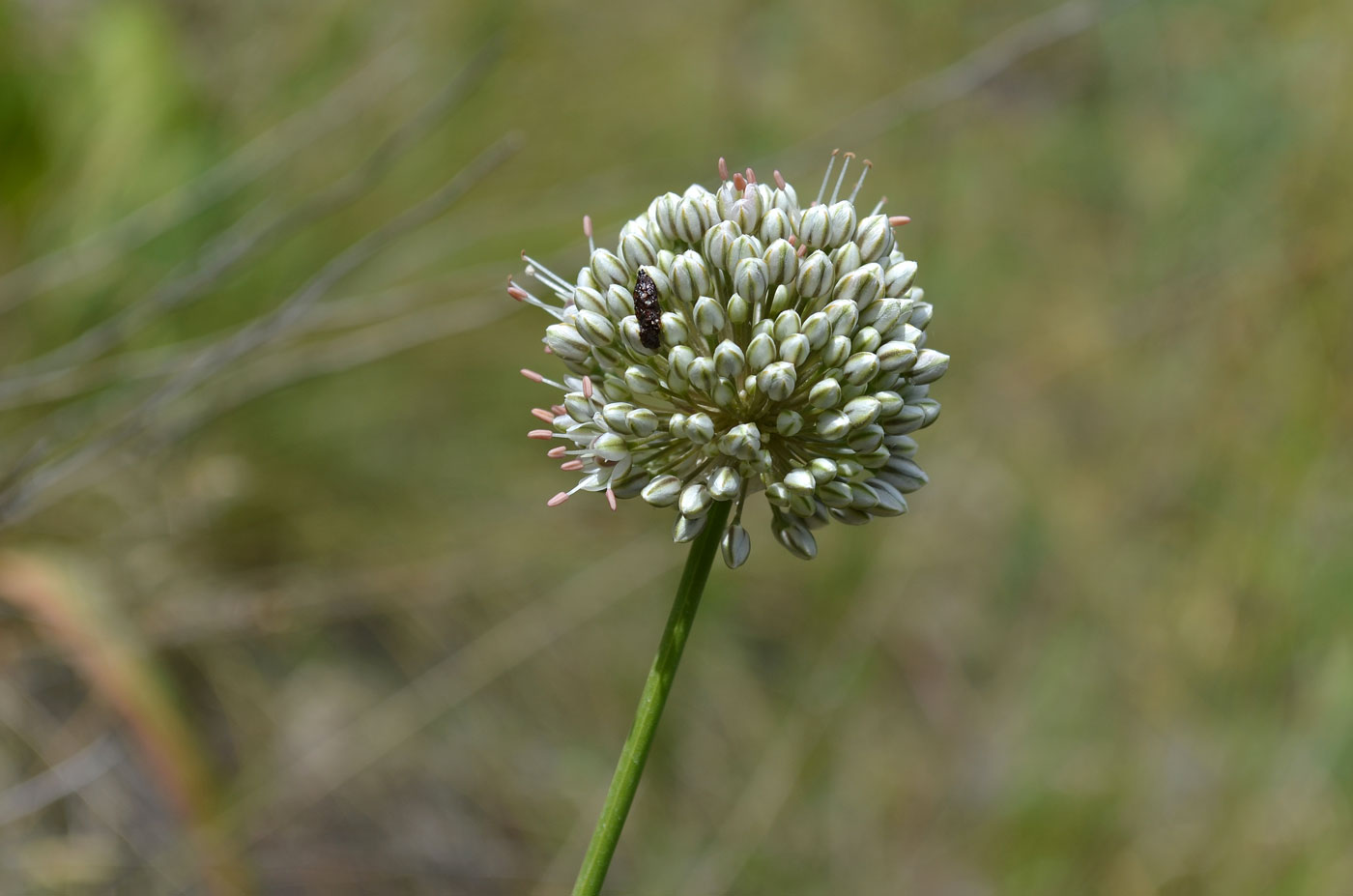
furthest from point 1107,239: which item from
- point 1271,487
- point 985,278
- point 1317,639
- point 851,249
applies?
point 851,249

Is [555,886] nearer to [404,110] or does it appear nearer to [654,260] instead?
[654,260]

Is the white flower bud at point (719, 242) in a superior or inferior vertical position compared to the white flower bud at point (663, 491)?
superior

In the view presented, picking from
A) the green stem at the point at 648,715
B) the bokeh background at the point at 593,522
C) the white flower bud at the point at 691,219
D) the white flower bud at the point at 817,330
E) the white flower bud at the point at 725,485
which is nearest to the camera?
the green stem at the point at 648,715

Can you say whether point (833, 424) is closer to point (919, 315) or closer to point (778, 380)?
point (778, 380)

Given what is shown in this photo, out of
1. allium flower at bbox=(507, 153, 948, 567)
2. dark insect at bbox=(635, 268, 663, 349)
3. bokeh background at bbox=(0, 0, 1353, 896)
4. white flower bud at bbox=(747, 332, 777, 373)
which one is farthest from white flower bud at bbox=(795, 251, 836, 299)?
bokeh background at bbox=(0, 0, 1353, 896)

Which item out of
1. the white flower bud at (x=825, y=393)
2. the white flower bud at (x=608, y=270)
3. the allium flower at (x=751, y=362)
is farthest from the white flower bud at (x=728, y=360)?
the white flower bud at (x=608, y=270)

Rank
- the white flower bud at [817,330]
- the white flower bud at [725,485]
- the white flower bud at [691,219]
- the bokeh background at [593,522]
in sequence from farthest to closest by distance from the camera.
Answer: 1. the bokeh background at [593,522]
2. the white flower bud at [691,219]
3. the white flower bud at [817,330]
4. the white flower bud at [725,485]

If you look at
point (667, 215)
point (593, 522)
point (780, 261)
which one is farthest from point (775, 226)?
point (593, 522)

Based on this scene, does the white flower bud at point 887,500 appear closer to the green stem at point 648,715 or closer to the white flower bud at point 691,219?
the green stem at point 648,715
